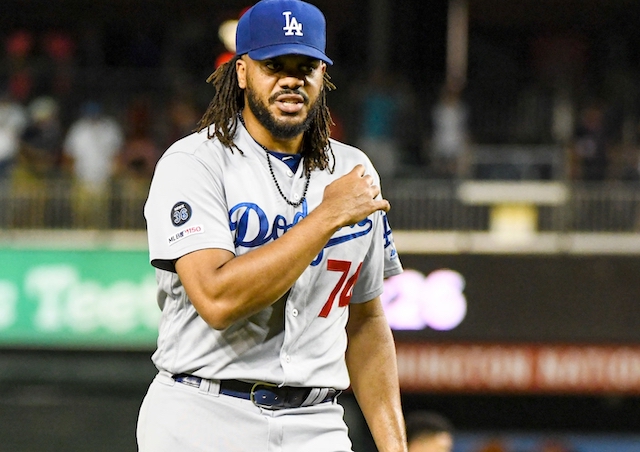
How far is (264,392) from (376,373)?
1.36ft

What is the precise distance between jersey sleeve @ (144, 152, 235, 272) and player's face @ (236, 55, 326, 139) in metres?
0.19

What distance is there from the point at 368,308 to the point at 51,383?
859 cm

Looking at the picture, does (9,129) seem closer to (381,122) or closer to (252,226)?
(381,122)

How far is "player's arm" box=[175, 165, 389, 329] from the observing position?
8.43 ft

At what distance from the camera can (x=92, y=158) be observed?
35.9 feet

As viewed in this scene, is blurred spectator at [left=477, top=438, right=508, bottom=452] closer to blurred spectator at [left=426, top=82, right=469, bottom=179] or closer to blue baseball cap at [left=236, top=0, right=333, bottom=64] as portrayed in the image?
blurred spectator at [left=426, top=82, right=469, bottom=179]

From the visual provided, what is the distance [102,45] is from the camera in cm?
1305

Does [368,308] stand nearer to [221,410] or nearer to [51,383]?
[221,410]

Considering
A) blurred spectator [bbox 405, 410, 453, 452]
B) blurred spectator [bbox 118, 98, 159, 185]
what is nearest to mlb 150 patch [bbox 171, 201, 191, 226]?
blurred spectator [bbox 405, 410, 453, 452]

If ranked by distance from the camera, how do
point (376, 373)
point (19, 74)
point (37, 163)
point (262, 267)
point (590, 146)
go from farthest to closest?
point (19, 74) → point (590, 146) → point (37, 163) → point (376, 373) → point (262, 267)

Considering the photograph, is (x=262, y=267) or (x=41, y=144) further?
(x=41, y=144)

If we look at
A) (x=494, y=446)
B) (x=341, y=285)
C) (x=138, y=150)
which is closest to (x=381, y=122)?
(x=138, y=150)

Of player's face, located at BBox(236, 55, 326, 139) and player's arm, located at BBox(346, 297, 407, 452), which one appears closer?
player's face, located at BBox(236, 55, 326, 139)

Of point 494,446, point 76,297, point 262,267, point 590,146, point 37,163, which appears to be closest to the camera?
point 262,267
